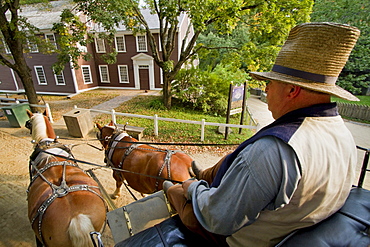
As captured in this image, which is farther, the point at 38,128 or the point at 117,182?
the point at 117,182

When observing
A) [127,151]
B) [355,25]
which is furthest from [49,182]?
[355,25]

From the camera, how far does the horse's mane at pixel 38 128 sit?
372 centimetres

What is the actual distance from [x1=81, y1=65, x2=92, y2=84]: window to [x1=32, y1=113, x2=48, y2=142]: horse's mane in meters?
18.2

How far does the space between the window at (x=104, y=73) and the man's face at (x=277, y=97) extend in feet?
74.7

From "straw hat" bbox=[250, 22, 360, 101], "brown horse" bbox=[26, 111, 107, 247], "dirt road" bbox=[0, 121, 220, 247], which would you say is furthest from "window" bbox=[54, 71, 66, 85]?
"straw hat" bbox=[250, 22, 360, 101]

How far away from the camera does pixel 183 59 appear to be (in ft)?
37.5

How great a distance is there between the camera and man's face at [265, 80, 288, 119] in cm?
125

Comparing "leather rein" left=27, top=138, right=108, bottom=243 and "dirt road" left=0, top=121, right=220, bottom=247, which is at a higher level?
"leather rein" left=27, top=138, right=108, bottom=243

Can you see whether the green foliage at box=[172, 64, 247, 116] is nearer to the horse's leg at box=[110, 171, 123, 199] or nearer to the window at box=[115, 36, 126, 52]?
the horse's leg at box=[110, 171, 123, 199]

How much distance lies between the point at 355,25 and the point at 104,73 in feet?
86.6

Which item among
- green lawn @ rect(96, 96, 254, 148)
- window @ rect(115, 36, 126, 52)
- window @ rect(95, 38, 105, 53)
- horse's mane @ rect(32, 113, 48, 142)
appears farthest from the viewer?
window @ rect(95, 38, 105, 53)

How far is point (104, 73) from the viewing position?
2127 cm

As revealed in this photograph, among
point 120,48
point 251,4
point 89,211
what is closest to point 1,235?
point 89,211

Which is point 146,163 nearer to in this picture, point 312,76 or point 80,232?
point 80,232
